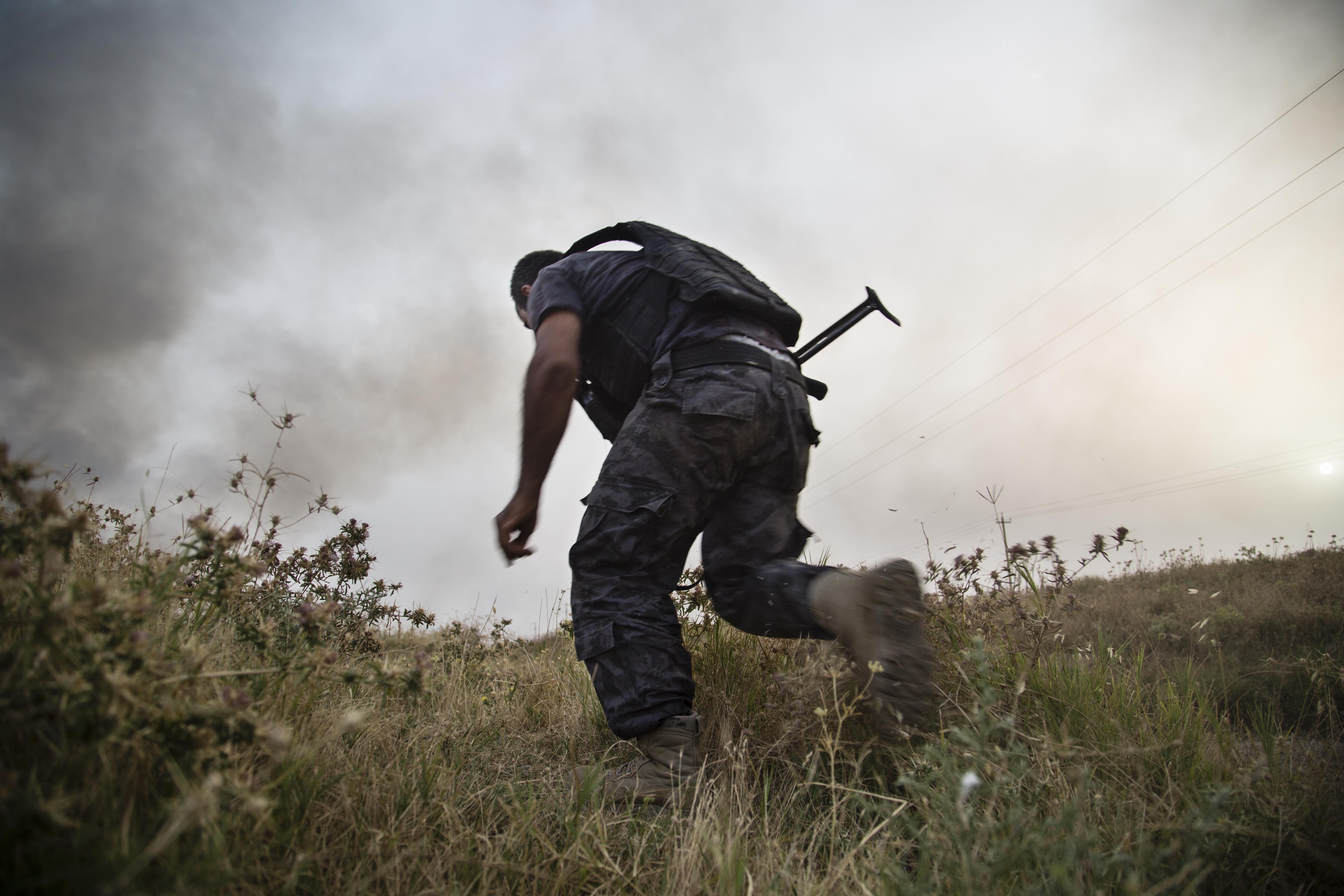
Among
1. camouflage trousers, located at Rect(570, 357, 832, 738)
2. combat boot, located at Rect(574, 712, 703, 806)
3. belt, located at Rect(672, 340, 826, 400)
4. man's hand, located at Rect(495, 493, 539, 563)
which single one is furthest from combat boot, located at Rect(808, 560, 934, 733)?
man's hand, located at Rect(495, 493, 539, 563)

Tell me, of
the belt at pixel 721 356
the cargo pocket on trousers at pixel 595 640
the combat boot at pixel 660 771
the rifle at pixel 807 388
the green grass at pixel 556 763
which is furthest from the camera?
the rifle at pixel 807 388

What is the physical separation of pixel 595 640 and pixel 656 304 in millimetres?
1260

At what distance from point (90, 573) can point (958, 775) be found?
9.02 feet

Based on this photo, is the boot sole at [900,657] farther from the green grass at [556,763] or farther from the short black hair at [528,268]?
the short black hair at [528,268]

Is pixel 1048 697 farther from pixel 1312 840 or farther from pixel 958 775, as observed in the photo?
pixel 958 775

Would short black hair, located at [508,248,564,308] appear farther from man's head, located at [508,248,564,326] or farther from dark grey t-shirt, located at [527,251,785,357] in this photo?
dark grey t-shirt, located at [527,251,785,357]

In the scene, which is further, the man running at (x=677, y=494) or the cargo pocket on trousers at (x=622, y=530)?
the cargo pocket on trousers at (x=622, y=530)

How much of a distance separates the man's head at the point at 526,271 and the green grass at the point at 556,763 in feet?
5.53

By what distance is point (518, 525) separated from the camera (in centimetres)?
209

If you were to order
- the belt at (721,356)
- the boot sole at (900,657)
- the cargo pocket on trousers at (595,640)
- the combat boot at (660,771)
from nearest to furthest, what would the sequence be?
the boot sole at (900,657)
the combat boot at (660,771)
the cargo pocket on trousers at (595,640)
the belt at (721,356)

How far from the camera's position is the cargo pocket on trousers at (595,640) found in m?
1.96

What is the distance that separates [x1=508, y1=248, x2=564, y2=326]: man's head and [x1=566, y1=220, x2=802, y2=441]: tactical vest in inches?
27.5

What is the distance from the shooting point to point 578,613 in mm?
2055

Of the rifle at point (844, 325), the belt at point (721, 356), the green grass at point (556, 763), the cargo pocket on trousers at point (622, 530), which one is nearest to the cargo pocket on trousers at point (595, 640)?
the cargo pocket on trousers at point (622, 530)
